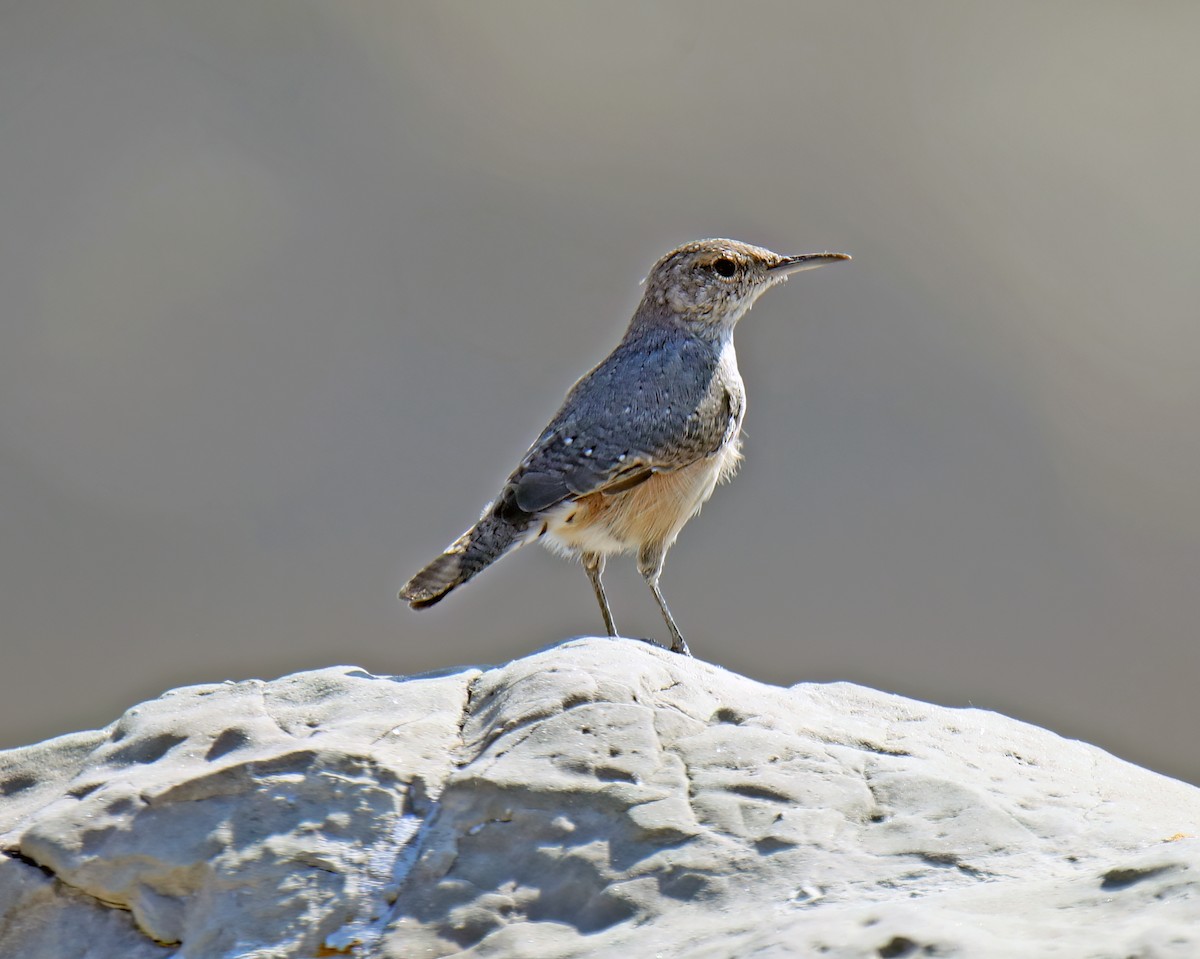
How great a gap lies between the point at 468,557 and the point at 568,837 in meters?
2.16

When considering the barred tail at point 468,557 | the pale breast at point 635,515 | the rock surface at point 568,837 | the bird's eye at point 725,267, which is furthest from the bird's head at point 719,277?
the rock surface at point 568,837

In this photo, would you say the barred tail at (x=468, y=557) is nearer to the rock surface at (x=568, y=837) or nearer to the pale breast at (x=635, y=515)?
the pale breast at (x=635, y=515)

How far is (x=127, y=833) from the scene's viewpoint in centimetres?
299

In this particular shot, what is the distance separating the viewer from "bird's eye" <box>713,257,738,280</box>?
234 inches

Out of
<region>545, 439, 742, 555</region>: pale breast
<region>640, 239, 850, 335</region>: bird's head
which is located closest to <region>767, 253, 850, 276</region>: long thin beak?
<region>640, 239, 850, 335</region>: bird's head

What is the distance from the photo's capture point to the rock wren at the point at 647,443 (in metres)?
5.04

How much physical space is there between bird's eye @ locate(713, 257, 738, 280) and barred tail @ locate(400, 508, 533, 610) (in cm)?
160

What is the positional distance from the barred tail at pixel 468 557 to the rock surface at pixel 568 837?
3.92 feet

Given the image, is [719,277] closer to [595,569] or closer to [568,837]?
[595,569]

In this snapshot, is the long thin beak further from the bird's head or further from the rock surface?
the rock surface

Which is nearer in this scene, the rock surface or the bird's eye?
the rock surface

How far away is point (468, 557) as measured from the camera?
4.92m

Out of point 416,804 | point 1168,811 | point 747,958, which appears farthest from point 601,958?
point 1168,811

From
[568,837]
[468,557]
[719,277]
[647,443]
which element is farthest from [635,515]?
[568,837]
